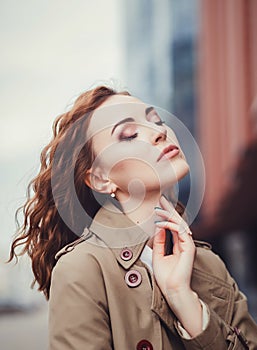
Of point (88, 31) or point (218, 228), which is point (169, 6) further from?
point (88, 31)

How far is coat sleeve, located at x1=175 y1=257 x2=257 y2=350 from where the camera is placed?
984 mm

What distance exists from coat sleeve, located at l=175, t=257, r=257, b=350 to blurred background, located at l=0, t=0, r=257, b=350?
0.18 metres

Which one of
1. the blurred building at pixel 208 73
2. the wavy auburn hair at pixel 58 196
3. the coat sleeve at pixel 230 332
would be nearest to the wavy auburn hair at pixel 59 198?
the wavy auburn hair at pixel 58 196

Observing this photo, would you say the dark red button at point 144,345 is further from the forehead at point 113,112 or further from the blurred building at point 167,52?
the blurred building at point 167,52

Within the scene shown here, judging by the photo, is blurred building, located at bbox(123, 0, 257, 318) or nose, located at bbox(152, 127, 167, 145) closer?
nose, located at bbox(152, 127, 167, 145)

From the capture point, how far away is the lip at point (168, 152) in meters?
1.05

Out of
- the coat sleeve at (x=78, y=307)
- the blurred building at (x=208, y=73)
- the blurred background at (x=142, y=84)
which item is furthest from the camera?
the blurred building at (x=208, y=73)

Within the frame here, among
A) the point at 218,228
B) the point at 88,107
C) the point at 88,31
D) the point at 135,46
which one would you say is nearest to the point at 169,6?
the point at 135,46

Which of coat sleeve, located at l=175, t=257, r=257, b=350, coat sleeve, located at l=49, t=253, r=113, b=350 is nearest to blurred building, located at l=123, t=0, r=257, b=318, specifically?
coat sleeve, located at l=175, t=257, r=257, b=350

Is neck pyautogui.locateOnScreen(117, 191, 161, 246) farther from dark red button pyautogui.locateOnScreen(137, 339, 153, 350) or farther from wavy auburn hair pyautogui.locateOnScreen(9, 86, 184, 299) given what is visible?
dark red button pyautogui.locateOnScreen(137, 339, 153, 350)

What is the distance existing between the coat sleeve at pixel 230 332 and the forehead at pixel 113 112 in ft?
0.78

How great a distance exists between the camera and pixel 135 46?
15.2 ft

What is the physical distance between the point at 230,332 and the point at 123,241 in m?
0.18

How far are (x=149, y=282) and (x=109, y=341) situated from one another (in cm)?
9
